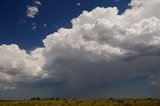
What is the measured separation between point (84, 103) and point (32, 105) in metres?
30.0

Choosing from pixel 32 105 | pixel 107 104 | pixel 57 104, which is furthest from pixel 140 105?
pixel 32 105

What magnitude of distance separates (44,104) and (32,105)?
702 cm

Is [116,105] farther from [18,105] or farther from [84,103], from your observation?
[18,105]

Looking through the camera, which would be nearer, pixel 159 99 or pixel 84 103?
pixel 84 103

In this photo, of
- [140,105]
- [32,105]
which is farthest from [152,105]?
[32,105]

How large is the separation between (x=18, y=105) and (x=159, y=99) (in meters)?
94.2

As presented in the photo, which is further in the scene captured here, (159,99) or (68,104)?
(159,99)

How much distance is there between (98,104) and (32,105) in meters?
37.6

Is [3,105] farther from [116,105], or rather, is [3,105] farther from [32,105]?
[116,105]

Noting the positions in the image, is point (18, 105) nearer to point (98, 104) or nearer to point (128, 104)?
point (98, 104)

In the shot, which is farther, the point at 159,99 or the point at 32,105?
the point at 159,99

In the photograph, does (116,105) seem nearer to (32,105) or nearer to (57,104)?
(57,104)

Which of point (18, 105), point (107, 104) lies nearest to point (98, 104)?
point (107, 104)

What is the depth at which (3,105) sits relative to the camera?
162 metres
